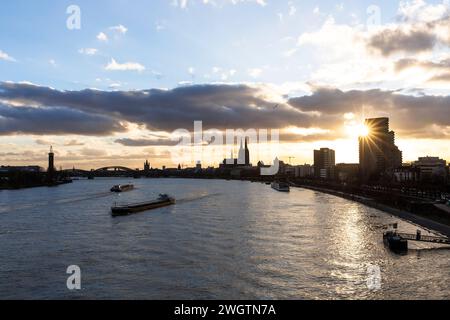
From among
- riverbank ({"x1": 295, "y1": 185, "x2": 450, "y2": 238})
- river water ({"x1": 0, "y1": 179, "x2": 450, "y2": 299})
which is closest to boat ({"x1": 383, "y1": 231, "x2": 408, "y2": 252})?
river water ({"x1": 0, "y1": 179, "x2": 450, "y2": 299})

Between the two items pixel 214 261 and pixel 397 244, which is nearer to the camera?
pixel 214 261

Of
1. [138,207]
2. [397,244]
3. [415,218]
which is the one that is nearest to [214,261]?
[397,244]

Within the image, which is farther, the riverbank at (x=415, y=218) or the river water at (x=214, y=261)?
the riverbank at (x=415, y=218)

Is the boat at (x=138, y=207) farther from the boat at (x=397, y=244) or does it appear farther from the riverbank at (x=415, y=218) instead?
the boat at (x=397, y=244)

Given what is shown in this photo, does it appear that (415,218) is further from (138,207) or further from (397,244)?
(138,207)

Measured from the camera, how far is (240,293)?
3030 cm

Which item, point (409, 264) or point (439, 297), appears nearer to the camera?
point (439, 297)

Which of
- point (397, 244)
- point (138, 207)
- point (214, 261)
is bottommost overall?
point (214, 261)

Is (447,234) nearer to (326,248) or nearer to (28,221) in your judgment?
(326,248)

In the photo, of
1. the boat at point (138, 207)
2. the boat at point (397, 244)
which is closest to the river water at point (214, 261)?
the boat at point (397, 244)

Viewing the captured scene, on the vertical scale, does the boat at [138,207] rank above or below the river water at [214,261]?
above

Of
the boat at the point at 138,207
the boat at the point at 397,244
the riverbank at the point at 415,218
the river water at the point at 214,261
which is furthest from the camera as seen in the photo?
the boat at the point at 138,207

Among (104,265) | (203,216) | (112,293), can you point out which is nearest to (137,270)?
(104,265)
